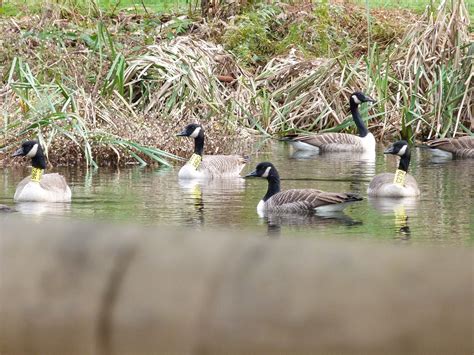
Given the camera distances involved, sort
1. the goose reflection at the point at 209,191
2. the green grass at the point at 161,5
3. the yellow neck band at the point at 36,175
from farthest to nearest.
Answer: the green grass at the point at 161,5 → the goose reflection at the point at 209,191 → the yellow neck band at the point at 36,175

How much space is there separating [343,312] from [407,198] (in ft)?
39.6

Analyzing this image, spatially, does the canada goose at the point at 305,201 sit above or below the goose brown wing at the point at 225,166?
below

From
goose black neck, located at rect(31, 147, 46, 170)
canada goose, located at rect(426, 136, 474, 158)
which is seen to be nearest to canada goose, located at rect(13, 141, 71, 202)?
goose black neck, located at rect(31, 147, 46, 170)

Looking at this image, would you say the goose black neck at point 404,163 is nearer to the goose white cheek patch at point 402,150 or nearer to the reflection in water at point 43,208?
the goose white cheek patch at point 402,150

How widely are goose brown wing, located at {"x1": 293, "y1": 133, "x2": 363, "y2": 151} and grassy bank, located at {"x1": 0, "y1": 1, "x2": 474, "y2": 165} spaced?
87 centimetres

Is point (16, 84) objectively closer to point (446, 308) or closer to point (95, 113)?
point (95, 113)

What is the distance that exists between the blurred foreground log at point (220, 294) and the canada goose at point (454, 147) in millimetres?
17012

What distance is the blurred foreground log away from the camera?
56.6 inches

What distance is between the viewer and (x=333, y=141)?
19.6m

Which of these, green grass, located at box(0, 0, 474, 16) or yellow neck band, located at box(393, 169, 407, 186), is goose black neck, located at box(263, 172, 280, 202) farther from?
green grass, located at box(0, 0, 474, 16)

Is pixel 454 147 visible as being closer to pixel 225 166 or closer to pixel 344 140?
pixel 344 140

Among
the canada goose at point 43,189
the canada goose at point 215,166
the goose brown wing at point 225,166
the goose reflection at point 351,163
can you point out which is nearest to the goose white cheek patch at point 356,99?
the goose reflection at point 351,163

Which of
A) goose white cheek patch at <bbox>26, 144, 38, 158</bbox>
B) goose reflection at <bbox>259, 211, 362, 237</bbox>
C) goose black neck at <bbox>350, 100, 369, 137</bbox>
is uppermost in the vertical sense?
goose black neck at <bbox>350, 100, 369, 137</bbox>

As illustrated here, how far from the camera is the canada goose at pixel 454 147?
60.0 ft
